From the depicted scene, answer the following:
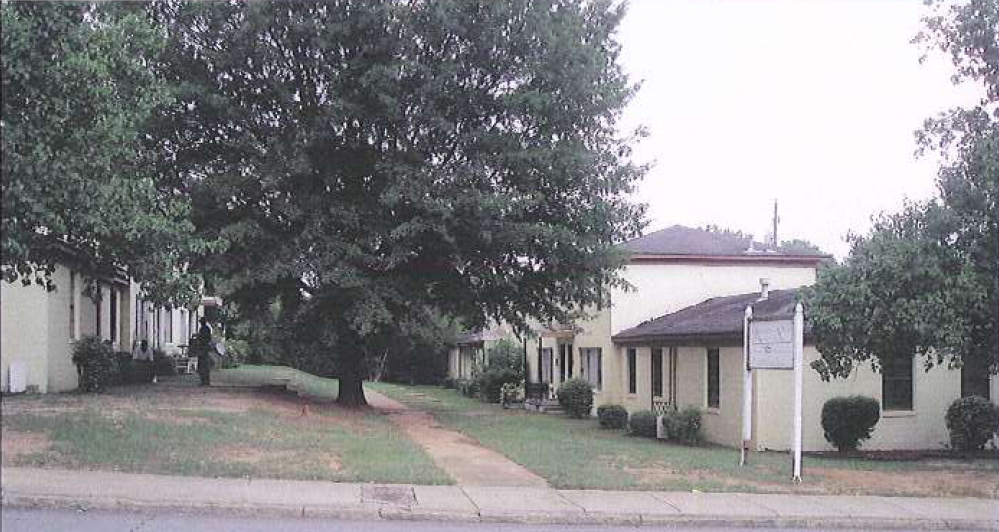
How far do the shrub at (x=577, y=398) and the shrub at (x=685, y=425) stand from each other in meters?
8.28

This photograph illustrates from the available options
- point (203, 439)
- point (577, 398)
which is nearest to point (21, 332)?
point (203, 439)

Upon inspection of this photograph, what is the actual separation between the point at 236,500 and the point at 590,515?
3.78 metres

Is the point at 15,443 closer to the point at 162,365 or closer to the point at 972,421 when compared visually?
the point at 972,421

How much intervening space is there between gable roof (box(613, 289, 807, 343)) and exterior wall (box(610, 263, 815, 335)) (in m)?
0.41

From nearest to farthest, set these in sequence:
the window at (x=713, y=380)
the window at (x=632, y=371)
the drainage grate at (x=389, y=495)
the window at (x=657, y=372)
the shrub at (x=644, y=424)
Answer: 1. the drainage grate at (x=389, y=495)
2. the window at (x=713, y=380)
3. the shrub at (x=644, y=424)
4. the window at (x=657, y=372)
5. the window at (x=632, y=371)

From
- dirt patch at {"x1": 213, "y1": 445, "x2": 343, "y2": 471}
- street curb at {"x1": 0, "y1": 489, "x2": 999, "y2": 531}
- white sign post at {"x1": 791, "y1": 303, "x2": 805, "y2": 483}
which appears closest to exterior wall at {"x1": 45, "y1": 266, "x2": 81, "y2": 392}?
street curb at {"x1": 0, "y1": 489, "x2": 999, "y2": 531}

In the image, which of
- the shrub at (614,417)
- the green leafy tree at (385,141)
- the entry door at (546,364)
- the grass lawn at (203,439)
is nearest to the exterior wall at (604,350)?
the shrub at (614,417)

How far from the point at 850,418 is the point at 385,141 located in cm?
1141

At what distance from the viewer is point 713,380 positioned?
76.8ft

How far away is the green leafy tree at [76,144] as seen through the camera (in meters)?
7.02

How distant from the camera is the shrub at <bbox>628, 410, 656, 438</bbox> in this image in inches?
950

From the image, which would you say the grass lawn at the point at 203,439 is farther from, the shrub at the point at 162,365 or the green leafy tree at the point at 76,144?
the shrub at the point at 162,365

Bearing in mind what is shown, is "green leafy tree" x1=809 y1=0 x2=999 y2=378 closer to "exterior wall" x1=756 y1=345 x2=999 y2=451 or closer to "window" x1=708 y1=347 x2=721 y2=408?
"exterior wall" x1=756 y1=345 x2=999 y2=451

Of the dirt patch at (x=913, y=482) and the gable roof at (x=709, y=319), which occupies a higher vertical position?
the gable roof at (x=709, y=319)
